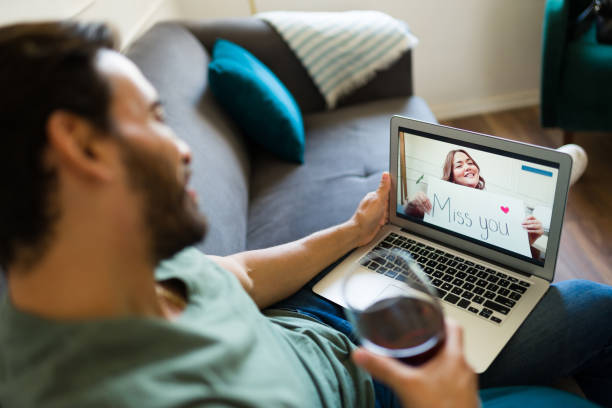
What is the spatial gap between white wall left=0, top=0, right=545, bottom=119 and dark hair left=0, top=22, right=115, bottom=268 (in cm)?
213

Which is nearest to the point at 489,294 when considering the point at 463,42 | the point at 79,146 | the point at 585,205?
the point at 79,146

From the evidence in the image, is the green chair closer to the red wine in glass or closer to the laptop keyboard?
the laptop keyboard

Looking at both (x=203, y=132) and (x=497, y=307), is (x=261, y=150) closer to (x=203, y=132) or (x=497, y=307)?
(x=203, y=132)

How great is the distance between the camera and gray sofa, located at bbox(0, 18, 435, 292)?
1452 mm

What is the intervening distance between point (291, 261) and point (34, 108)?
2.11 ft

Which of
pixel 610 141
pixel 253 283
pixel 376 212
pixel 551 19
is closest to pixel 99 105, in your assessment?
pixel 253 283

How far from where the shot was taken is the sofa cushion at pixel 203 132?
4.41ft

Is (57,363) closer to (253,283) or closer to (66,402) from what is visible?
(66,402)

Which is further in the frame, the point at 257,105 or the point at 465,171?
the point at 257,105

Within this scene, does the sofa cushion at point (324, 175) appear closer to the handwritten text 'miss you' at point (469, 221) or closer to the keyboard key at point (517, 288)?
the handwritten text 'miss you' at point (469, 221)

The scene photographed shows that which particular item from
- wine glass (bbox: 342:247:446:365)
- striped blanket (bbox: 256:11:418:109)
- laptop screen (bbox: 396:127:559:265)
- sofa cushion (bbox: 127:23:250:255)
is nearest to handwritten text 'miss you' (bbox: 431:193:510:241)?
laptop screen (bbox: 396:127:559:265)

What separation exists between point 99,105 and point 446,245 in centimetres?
77

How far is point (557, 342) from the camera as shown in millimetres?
905

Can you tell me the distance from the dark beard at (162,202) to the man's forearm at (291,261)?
352 millimetres
